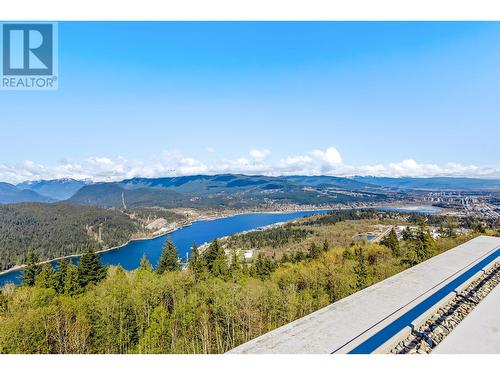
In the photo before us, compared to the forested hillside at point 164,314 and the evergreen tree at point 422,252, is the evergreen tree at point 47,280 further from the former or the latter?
the evergreen tree at point 422,252

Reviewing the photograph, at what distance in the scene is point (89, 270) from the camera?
1224 cm

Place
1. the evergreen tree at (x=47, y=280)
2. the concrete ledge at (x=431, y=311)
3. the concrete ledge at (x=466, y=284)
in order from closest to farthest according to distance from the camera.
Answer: the concrete ledge at (x=431, y=311), the concrete ledge at (x=466, y=284), the evergreen tree at (x=47, y=280)

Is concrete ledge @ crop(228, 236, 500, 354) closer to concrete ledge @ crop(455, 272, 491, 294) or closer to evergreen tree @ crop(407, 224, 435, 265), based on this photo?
concrete ledge @ crop(455, 272, 491, 294)

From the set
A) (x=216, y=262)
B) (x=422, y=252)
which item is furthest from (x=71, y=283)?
(x=422, y=252)

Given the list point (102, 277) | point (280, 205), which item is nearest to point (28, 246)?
point (102, 277)

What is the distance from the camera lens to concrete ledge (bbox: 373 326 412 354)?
329cm

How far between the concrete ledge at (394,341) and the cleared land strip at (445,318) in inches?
0.9

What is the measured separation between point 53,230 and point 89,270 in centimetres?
4584

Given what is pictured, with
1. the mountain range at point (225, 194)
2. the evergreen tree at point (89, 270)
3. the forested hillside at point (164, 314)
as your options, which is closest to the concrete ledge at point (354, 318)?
the forested hillside at point (164, 314)

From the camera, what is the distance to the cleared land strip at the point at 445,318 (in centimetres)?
343

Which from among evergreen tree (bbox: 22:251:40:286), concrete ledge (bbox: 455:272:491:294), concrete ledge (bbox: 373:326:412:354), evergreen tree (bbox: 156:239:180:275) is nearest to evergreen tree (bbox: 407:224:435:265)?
concrete ledge (bbox: 455:272:491:294)

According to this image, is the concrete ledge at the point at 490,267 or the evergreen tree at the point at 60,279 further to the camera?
the evergreen tree at the point at 60,279

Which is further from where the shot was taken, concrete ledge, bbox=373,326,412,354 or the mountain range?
the mountain range
